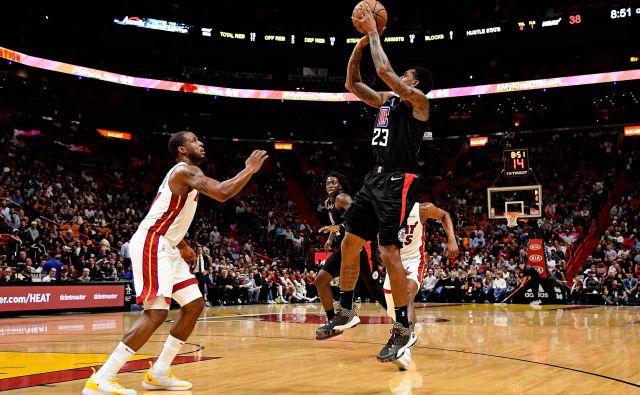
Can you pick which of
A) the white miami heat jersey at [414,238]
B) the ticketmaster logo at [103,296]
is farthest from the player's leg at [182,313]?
the ticketmaster logo at [103,296]

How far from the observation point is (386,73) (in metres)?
5.38

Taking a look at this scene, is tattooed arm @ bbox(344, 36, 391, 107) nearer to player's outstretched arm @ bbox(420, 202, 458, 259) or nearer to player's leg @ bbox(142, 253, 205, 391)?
player's outstretched arm @ bbox(420, 202, 458, 259)

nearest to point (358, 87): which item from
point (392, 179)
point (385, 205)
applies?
point (392, 179)

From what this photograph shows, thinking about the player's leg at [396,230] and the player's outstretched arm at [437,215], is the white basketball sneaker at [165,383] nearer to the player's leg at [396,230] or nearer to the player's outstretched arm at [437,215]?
the player's leg at [396,230]

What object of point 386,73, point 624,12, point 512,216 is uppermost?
point 624,12

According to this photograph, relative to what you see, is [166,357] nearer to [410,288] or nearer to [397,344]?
[397,344]

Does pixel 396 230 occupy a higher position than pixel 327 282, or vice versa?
pixel 396 230

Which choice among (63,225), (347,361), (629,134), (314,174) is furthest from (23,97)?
(629,134)

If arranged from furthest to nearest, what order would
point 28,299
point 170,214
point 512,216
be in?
point 512,216 → point 28,299 → point 170,214

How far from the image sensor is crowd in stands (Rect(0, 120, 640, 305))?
61.6 feet

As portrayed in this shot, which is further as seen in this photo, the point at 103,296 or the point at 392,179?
Result: the point at 103,296

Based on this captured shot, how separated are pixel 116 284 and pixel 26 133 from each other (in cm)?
1375

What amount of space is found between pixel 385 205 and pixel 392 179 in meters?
0.24

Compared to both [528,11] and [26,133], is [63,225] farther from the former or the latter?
[528,11]
